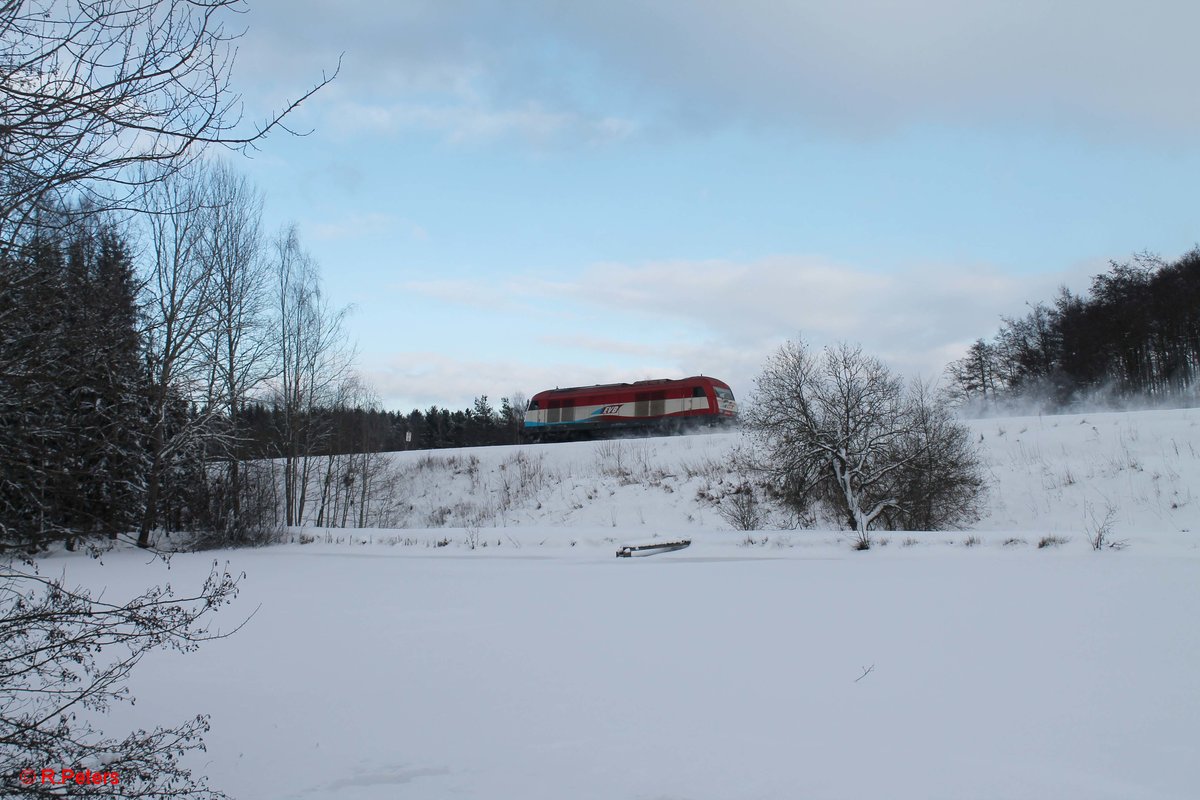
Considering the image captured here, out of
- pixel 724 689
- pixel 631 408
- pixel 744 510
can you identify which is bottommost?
pixel 724 689

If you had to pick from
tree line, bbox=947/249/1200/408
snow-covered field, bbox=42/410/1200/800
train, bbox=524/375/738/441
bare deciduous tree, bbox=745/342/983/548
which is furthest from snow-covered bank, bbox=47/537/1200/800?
tree line, bbox=947/249/1200/408

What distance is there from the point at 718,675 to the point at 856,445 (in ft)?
32.5

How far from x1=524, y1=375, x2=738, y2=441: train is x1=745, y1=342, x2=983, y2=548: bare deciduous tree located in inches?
489

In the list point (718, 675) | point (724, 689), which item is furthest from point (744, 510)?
point (724, 689)

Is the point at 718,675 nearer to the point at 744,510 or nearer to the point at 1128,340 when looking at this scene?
the point at 744,510

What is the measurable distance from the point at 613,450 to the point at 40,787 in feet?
73.0

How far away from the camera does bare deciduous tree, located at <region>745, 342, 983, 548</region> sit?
15.1m

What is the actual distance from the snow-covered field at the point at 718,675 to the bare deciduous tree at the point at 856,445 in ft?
5.84

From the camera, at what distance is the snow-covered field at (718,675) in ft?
14.6

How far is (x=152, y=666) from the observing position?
271 inches

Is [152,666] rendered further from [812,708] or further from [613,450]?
[613,450]

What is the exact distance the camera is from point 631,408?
3027cm

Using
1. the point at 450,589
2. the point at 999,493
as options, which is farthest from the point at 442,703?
the point at 999,493

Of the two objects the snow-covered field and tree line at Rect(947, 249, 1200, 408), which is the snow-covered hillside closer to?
the snow-covered field
